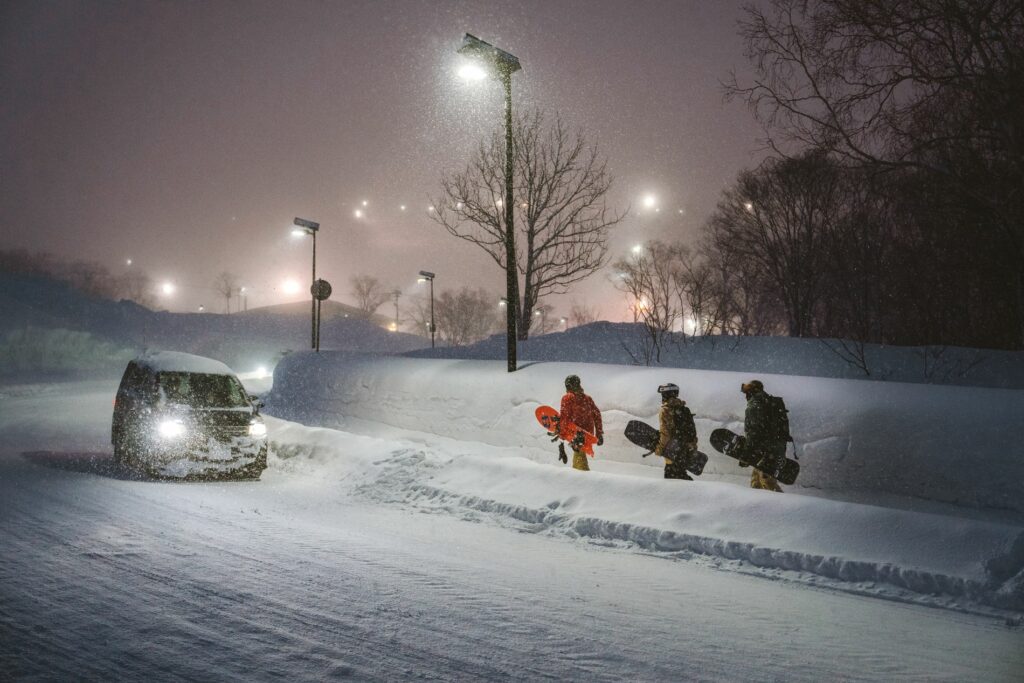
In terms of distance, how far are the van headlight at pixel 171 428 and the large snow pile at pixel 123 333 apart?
31.8 meters

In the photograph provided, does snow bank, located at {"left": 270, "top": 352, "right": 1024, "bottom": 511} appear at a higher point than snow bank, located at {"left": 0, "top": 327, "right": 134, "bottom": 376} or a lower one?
lower

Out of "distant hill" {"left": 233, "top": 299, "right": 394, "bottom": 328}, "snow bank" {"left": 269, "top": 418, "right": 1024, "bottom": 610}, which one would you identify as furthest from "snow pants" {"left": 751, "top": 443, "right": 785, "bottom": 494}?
"distant hill" {"left": 233, "top": 299, "right": 394, "bottom": 328}

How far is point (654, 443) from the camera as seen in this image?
30.4ft

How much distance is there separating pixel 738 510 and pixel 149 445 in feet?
26.9

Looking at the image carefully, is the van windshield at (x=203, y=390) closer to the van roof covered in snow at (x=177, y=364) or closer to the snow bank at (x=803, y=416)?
the van roof covered in snow at (x=177, y=364)

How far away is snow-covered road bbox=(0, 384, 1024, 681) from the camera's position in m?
3.38

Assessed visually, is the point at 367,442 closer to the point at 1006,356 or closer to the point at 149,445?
the point at 149,445

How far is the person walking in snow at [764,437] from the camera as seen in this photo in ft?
27.0

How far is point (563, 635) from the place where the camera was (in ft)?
12.9

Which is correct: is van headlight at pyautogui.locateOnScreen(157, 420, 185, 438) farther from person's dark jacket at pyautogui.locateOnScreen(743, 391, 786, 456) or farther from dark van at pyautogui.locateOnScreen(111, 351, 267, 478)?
Answer: person's dark jacket at pyautogui.locateOnScreen(743, 391, 786, 456)

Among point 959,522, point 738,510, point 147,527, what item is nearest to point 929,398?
point 959,522

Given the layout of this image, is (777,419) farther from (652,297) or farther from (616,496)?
Result: (652,297)

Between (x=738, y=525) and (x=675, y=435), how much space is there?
226 centimetres

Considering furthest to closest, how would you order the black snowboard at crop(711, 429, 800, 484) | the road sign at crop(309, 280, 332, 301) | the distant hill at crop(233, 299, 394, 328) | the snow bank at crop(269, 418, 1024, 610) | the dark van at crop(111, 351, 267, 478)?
the distant hill at crop(233, 299, 394, 328)
the road sign at crop(309, 280, 332, 301)
the dark van at crop(111, 351, 267, 478)
the black snowboard at crop(711, 429, 800, 484)
the snow bank at crop(269, 418, 1024, 610)
